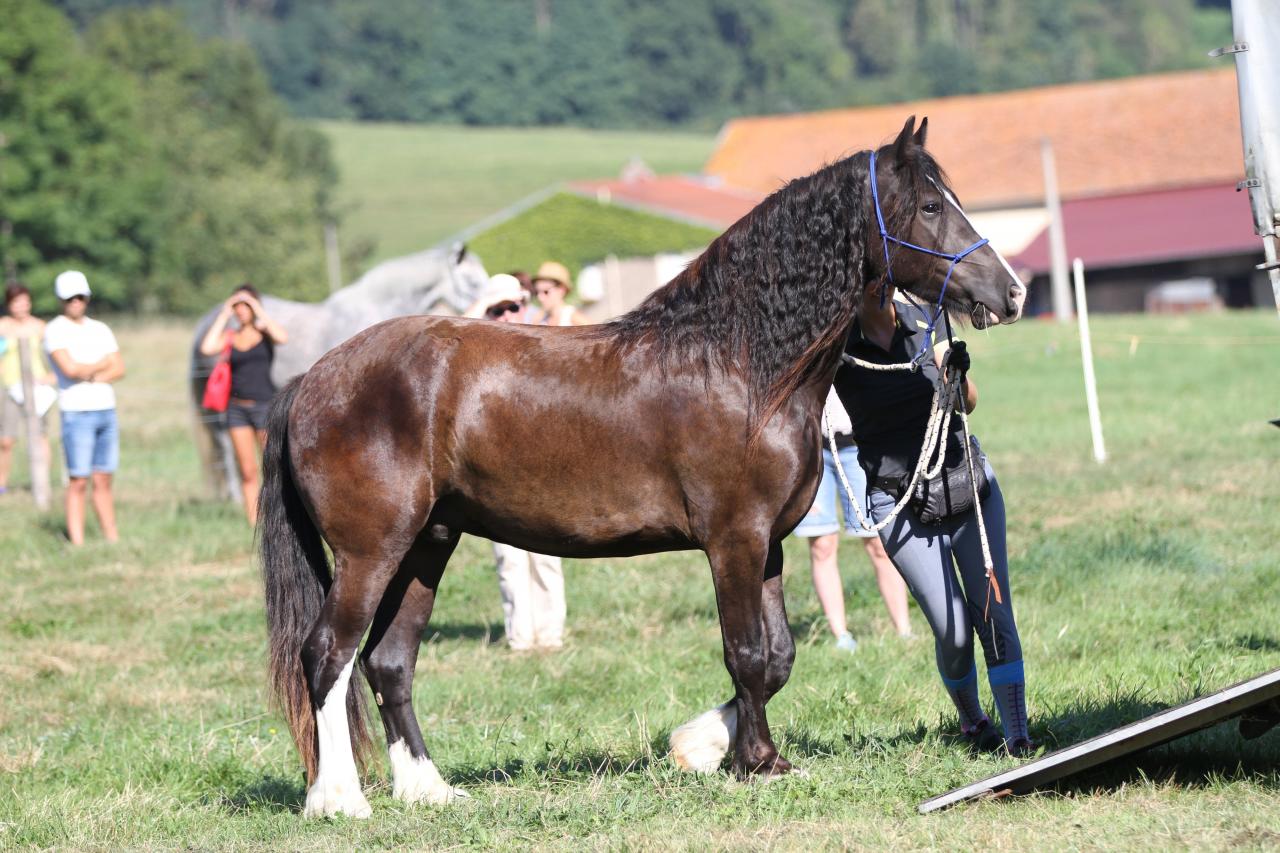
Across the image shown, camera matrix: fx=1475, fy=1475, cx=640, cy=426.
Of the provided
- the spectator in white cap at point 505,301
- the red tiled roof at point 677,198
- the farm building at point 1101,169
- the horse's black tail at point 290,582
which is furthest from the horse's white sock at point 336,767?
the farm building at point 1101,169

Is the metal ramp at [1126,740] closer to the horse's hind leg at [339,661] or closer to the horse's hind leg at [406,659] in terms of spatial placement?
the horse's hind leg at [406,659]

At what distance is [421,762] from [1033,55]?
136812 millimetres

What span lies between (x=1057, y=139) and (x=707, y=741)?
68.1m

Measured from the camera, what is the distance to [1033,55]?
133 metres

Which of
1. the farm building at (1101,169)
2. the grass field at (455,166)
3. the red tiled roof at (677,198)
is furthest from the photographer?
the grass field at (455,166)

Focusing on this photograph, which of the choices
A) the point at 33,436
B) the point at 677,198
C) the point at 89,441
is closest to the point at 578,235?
the point at 677,198

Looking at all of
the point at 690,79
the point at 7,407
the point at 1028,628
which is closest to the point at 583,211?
the point at 7,407

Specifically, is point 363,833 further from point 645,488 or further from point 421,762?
point 645,488

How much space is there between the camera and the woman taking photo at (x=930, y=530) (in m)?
5.72

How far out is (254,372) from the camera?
44.0ft

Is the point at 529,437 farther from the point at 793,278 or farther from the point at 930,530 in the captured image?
the point at 930,530

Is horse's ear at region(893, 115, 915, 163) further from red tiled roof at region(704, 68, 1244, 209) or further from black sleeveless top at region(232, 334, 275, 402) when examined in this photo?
red tiled roof at region(704, 68, 1244, 209)

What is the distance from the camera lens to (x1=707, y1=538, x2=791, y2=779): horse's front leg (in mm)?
5309

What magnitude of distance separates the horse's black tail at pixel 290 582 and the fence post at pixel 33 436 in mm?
9872
